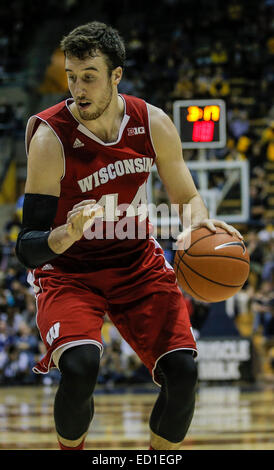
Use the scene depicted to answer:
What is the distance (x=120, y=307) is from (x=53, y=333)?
42 centimetres

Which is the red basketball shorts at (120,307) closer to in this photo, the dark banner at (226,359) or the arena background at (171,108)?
the arena background at (171,108)

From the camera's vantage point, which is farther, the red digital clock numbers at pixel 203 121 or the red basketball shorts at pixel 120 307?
the red digital clock numbers at pixel 203 121

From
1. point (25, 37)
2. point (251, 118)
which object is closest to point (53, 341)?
point (251, 118)

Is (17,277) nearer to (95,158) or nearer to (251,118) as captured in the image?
(251,118)

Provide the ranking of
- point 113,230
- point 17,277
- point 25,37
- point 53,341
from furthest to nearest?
A: point 25,37 → point 17,277 → point 113,230 → point 53,341

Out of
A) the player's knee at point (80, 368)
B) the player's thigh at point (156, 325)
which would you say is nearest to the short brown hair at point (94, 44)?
the player's thigh at point (156, 325)

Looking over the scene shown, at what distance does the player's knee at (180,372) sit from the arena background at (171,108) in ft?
22.0

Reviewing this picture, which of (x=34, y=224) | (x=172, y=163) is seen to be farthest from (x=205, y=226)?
(x=34, y=224)

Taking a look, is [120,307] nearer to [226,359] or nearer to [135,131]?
[135,131]

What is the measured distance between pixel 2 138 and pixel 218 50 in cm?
532

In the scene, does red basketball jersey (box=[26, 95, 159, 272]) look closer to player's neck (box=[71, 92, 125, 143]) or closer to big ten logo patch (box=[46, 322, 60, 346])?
player's neck (box=[71, 92, 125, 143])

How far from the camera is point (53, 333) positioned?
3521 mm

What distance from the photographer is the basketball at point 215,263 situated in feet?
12.0
